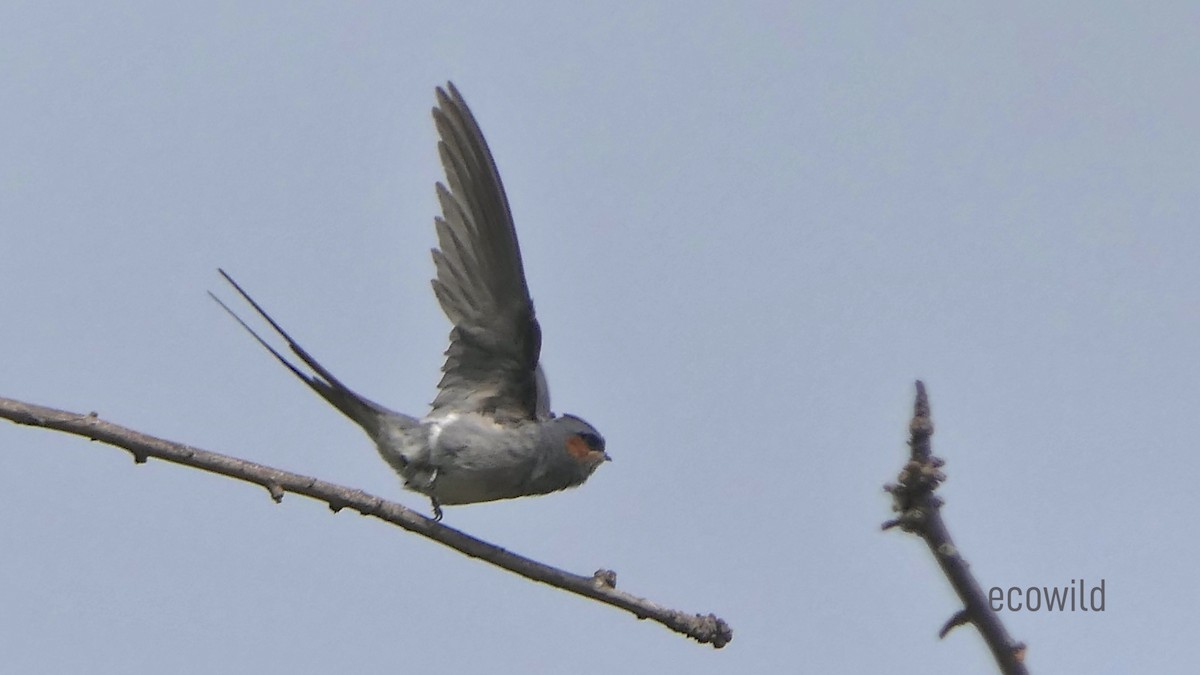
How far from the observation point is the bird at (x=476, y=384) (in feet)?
17.1

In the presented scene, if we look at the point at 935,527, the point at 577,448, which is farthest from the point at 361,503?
the point at 935,527

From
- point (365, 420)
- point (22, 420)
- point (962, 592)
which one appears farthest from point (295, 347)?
point (962, 592)

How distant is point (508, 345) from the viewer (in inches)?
224

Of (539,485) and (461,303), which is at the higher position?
(461,303)

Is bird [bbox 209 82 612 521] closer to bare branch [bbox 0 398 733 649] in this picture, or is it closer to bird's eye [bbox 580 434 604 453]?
bird's eye [bbox 580 434 604 453]

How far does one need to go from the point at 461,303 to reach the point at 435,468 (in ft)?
2.22

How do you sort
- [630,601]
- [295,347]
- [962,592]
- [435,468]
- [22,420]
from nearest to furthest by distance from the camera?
[962,592], [22,420], [630,601], [295,347], [435,468]

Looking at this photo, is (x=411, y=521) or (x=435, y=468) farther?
(x=435, y=468)

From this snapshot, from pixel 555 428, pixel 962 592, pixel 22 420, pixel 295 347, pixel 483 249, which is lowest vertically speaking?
pixel 962 592

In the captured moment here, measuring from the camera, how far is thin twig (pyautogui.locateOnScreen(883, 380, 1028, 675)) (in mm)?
1478

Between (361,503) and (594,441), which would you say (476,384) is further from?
(361,503)

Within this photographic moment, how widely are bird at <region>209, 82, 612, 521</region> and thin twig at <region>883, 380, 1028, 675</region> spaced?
361 centimetres

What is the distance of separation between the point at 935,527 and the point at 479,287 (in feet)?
13.4

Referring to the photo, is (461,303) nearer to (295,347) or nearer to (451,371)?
(451,371)
